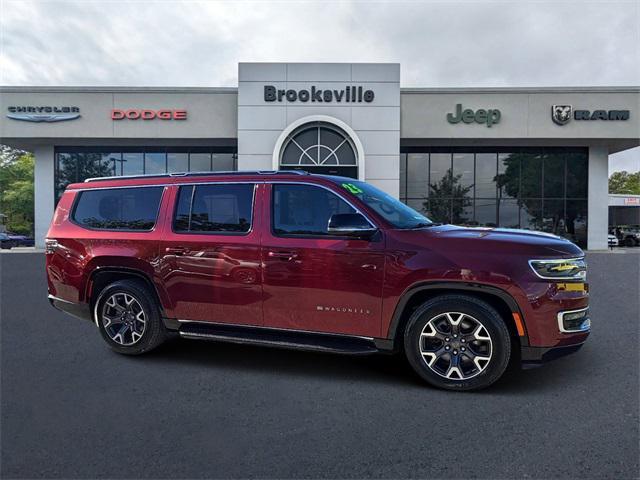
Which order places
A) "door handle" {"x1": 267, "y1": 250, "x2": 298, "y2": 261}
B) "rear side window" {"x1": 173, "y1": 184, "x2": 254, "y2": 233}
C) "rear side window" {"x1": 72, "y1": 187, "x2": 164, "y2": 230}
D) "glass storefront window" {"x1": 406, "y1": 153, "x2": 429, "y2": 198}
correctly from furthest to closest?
"glass storefront window" {"x1": 406, "y1": 153, "x2": 429, "y2": 198}, "rear side window" {"x1": 72, "y1": 187, "x2": 164, "y2": 230}, "rear side window" {"x1": 173, "y1": 184, "x2": 254, "y2": 233}, "door handle" {"x1": 267, "y1": 250, "x2": 298, "y2": 261}

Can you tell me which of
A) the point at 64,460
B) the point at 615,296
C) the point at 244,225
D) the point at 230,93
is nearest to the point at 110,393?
the point at 64,460

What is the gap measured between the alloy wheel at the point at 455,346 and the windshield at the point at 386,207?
3.16ft

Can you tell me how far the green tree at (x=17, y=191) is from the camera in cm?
3988

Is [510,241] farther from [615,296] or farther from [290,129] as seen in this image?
[290,129]

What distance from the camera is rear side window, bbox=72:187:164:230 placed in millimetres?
4767

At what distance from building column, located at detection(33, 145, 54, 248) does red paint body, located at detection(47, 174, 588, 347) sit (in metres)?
21.6

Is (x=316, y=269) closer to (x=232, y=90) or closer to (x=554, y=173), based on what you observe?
(x=232, y=90)

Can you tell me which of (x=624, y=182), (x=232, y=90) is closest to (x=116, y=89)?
(x=232, y=90)

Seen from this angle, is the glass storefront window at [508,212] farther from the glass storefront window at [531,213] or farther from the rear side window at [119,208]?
the rear side window at [119,208]

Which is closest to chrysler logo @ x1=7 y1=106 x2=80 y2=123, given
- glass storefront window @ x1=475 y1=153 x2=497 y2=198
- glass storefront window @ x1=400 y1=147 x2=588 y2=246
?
glass storefront window @ x1=400 y1=147 x2=588 y2=246

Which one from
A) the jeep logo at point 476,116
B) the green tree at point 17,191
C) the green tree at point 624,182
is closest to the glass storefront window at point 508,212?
the jeep logo at point 476,116

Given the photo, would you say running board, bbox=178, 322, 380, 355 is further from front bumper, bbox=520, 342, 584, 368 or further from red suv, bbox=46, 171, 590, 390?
front bumper, bbox=520, 342, 584, 368

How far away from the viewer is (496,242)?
364 centimetres

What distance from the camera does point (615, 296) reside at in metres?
8.05
